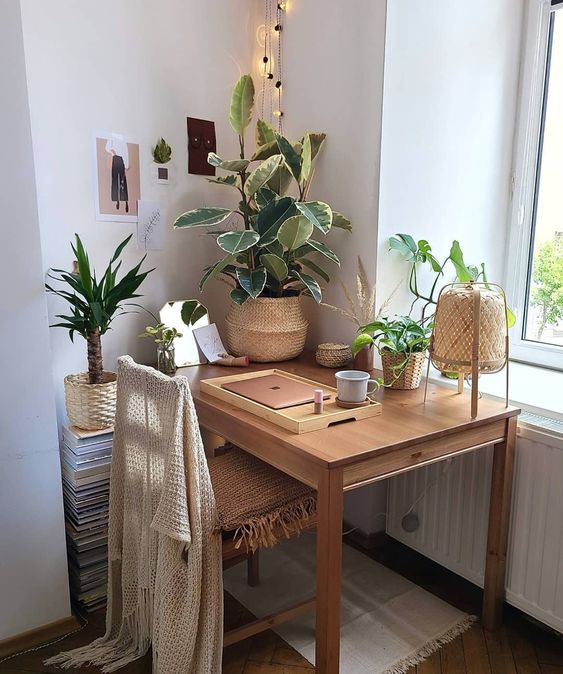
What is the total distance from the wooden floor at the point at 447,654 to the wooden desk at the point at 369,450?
0.07 meters

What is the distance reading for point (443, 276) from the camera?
2.02 metres

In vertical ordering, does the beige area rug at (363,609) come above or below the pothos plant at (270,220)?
below

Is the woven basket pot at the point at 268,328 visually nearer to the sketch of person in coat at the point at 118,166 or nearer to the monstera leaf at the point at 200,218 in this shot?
the monstera leaf at the point at 200,218

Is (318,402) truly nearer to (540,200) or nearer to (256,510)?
(256,510)

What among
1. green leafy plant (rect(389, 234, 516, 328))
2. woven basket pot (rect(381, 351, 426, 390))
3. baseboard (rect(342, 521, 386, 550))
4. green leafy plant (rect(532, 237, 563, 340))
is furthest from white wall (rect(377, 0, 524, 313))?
baseboard (rect(342, 521, 386, 550))

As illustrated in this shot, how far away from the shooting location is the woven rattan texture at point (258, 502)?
4.50ft

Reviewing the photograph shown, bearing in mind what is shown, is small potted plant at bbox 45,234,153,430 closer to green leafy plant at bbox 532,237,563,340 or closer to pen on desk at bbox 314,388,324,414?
pen on desk at bbox 314,388,324,414

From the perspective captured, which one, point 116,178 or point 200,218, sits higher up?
point 116,178

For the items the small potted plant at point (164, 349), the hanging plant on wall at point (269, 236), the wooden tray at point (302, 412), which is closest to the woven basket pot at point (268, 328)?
the hanging plant on wall at point (269, 236)

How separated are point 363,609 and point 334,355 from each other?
814 millimetres

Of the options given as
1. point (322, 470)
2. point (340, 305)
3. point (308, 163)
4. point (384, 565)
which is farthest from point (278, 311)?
point (384, 565)

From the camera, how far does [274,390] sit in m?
1.55

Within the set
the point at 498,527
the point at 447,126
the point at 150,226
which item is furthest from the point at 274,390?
the point at 447,126

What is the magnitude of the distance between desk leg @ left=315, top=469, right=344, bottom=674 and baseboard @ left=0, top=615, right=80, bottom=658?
82 cm
